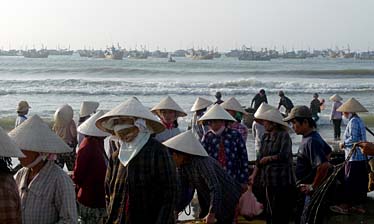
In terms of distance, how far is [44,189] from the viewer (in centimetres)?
399

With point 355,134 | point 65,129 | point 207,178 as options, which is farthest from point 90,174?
point 355,134

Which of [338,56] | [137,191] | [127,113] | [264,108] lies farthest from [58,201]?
[338,56]

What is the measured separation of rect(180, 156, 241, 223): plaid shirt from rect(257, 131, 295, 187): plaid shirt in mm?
1008

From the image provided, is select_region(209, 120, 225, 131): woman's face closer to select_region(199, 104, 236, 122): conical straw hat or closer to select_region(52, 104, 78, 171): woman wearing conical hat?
select_region(199, 104, 236, 122): conical straw hat

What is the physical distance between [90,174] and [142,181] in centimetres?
167

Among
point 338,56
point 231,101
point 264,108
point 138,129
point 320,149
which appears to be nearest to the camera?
point 138,129

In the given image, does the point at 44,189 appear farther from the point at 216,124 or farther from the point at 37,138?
the point at 216,124

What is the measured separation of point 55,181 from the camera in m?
4.00

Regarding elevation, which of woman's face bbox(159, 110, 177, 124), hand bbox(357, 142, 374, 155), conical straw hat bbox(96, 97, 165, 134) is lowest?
woman's face bbox(159, 110, 177, 124)

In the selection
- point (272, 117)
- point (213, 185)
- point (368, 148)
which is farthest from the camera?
point (272, 117)

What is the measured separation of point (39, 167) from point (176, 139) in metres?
1.79

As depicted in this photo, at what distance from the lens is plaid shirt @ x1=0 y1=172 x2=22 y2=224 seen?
3543 mm

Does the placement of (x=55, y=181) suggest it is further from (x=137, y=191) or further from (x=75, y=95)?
(x=75, y=95)

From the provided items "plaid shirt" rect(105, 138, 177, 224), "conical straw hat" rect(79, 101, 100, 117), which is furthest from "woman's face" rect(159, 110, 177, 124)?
"plaid shirt" rect(105, 138, 177, 224)
